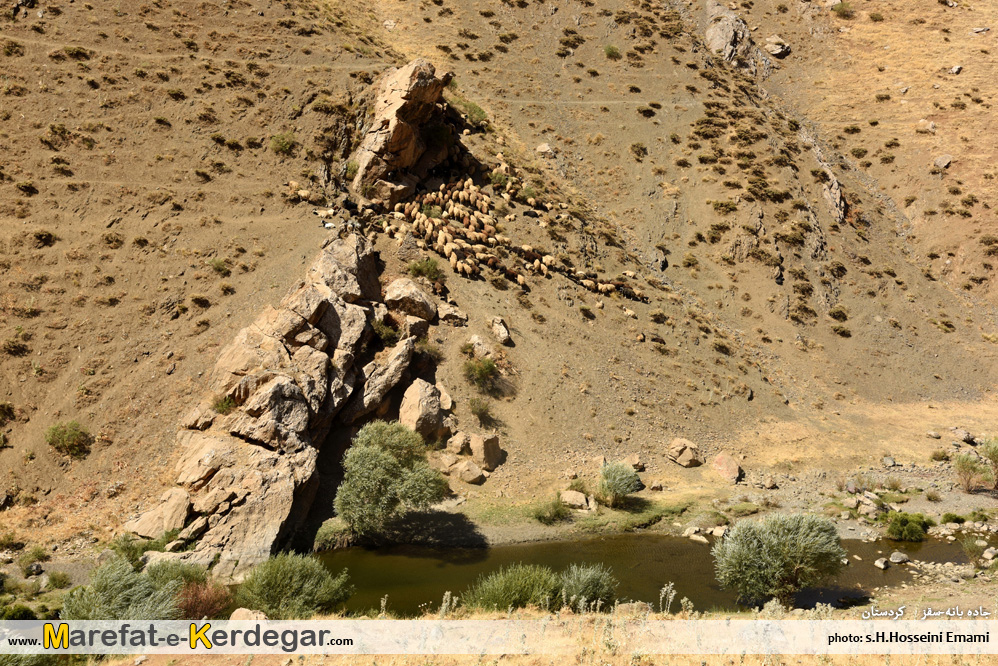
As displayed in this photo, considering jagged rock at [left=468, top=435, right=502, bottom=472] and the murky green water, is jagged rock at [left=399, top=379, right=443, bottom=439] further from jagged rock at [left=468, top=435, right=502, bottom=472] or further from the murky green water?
the murky green water

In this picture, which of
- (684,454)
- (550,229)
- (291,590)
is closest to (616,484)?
(684,454)

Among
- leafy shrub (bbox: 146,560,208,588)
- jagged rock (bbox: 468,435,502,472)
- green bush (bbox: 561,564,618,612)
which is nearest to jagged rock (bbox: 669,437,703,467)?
jagged rock (bbox: 468,435,502,472)

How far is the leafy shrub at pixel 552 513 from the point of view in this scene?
22359 mm

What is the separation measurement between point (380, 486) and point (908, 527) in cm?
1957

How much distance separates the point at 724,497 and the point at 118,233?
30626 mm

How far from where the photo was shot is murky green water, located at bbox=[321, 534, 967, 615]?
56.1 feet

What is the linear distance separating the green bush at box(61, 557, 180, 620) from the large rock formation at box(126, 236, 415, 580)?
4.02 metres

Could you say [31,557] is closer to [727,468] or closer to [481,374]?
[481,374]

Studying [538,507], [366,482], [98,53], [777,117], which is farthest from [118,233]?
[777,117]

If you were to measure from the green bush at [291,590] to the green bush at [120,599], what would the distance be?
1.93 m

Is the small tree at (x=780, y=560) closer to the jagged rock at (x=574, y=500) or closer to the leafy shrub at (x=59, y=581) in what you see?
the jagged rock at (x=574, y=500)

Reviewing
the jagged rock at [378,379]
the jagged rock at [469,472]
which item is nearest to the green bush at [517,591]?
the jagged rock at [469,472]

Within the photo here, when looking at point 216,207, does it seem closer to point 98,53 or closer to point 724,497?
point 98,53

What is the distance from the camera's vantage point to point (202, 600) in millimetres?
15461
